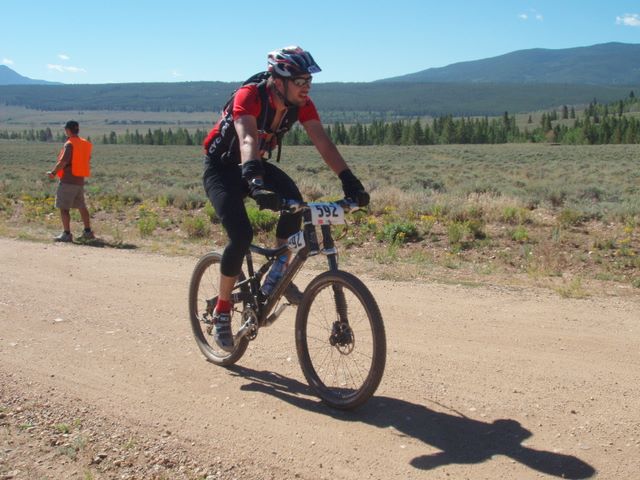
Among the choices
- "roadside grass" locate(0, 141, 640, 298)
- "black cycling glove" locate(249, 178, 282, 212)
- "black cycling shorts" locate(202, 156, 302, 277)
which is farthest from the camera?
"roadside grass" locate(0, 141, 640, 298)

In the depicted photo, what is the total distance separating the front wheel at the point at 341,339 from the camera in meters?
4.10

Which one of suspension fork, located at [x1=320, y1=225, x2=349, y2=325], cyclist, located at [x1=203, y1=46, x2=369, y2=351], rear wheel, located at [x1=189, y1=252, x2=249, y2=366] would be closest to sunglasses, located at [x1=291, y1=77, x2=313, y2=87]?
cyclist, located at [x1=203, y1=46, x2=369, y2=351]

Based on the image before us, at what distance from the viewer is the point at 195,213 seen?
1537 cm

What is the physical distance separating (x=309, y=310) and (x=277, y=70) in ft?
5.11

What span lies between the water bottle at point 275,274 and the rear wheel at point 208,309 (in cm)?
35

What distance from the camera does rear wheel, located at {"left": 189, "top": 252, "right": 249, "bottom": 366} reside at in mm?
5258

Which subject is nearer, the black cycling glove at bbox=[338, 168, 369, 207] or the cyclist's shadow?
the cyclist's shadow

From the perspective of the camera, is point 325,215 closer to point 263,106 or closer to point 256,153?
point 256,153

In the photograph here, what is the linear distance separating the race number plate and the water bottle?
51cm

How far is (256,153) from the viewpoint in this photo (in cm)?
424

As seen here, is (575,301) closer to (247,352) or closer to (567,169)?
(247,352)

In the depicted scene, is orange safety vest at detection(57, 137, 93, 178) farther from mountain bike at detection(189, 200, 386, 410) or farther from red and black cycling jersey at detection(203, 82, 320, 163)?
mountain bike at detection(189, 200, 386, 410)

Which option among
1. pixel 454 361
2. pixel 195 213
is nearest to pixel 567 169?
pixel 195 213

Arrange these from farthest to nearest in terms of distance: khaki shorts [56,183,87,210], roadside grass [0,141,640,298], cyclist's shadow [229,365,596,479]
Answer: khaki shorts [56,183,87,210]
roadside grass [0,141,640,298]
cyclist's shadow [229,365,596,479]
